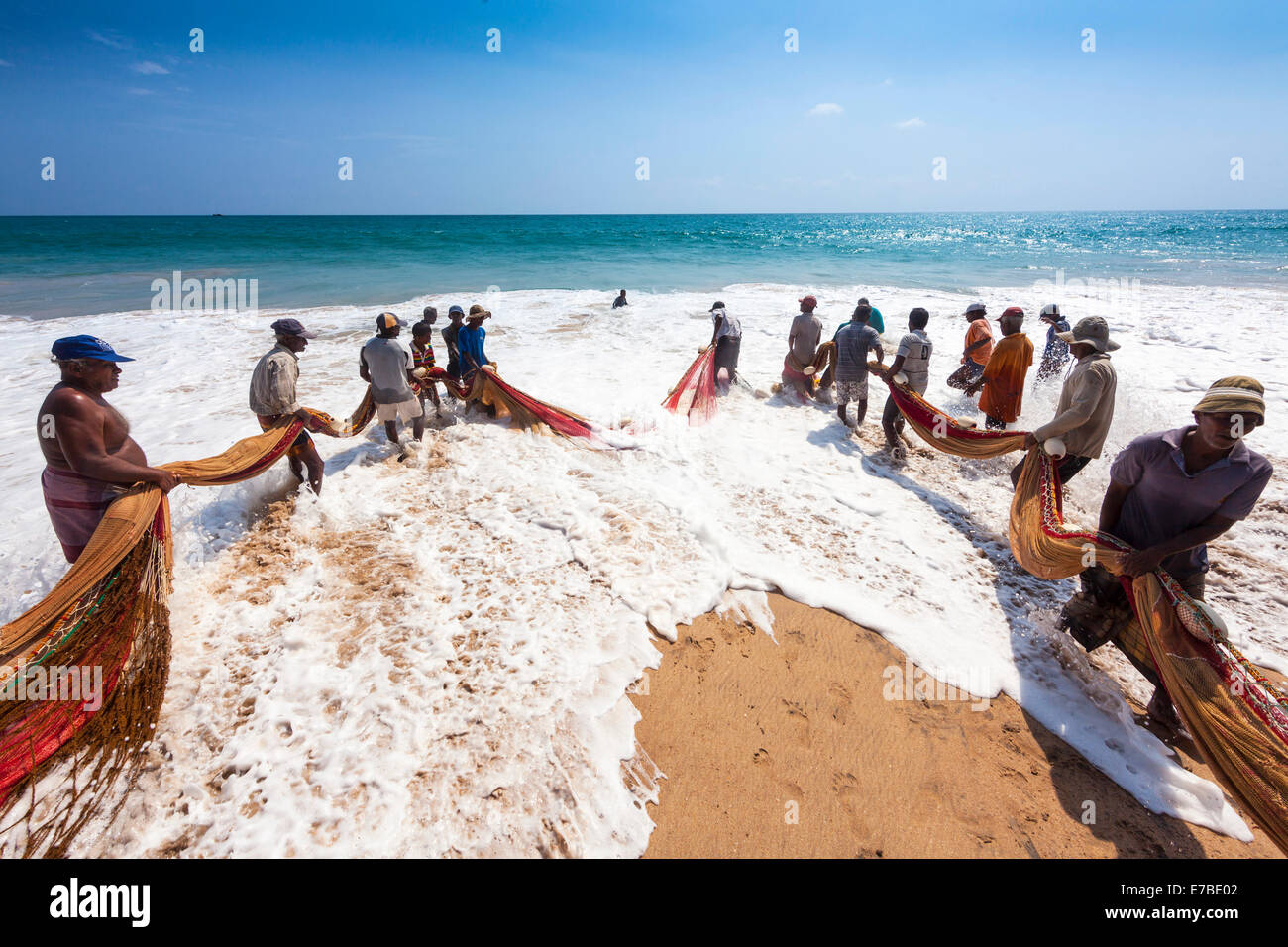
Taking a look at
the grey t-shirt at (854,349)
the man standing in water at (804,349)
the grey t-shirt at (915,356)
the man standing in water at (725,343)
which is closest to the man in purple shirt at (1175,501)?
the grey t-shirt at (915,356)

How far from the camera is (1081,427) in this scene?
4207 millimetres

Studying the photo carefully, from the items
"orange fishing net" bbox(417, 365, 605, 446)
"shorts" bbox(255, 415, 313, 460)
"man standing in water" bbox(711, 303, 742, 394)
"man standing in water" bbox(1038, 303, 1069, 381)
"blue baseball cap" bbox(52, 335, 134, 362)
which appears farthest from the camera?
"man standing in water" bbox(711, 303, 742, 394)

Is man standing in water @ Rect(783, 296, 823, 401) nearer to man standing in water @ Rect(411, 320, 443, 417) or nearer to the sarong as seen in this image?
man standing in water @ Rect(411, 320, 443, 417)

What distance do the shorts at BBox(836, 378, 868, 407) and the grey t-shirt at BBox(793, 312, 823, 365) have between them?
3.28ft

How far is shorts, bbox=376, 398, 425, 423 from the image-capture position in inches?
225

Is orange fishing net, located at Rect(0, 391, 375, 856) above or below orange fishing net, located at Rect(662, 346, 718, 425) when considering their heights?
below

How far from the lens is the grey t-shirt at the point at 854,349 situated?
657 centimetres

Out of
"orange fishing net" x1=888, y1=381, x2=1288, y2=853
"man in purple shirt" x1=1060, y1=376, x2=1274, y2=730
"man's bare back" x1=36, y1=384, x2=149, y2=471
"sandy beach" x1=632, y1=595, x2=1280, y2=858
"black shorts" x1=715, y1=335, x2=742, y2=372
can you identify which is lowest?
"sandy beach" x1=632, y1=595, x2=1280, y2=858

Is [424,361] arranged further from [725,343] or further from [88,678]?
[88,678]

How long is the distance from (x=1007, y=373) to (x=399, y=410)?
21.3ft

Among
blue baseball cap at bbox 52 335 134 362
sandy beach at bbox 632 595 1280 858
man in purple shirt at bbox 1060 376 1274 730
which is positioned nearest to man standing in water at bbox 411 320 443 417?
blue baseball cap at bbox 52 335 134 362
